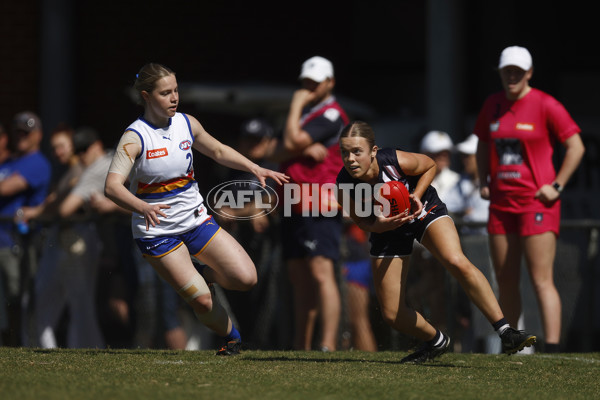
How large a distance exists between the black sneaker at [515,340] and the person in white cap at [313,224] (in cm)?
216

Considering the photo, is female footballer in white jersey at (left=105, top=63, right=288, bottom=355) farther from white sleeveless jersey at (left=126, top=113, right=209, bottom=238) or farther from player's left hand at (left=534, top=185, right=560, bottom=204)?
player's left hand at (left=534, top=185, right=560, bottom=204)

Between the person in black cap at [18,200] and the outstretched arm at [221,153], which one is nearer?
the outstretched arm at [221,153]

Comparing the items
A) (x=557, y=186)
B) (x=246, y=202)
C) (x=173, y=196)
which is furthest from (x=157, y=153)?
(x=557, y=186)

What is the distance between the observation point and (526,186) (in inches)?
326

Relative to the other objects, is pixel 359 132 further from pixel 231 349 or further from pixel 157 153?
pixel 231 349

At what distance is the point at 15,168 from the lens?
1070 centimetres

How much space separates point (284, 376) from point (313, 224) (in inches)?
98.9

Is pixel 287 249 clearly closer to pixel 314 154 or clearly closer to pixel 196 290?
pixel 314 154

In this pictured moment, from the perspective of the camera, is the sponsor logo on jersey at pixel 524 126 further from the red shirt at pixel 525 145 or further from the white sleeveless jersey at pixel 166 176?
the white sleeveless jersey at pixel 166 176

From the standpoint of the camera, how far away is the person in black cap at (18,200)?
1012cm

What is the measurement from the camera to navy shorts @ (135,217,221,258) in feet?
23.4

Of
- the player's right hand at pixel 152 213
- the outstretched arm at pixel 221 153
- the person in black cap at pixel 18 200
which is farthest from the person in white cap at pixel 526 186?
the person in black cap at pixel 18 200

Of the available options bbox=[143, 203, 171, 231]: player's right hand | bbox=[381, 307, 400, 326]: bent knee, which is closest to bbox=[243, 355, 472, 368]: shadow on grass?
bbox=[381, 307, 400, 326]: bent knee

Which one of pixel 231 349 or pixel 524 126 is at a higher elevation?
pixel 524 126
